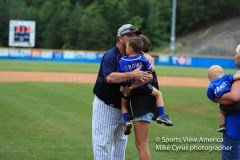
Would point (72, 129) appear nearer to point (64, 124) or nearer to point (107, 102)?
point (64, 124)

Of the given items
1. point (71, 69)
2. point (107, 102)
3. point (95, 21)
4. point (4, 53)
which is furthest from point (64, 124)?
point (95, 21)

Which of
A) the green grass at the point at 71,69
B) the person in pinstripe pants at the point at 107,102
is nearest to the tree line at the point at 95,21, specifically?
the green grass at the point at 71,69

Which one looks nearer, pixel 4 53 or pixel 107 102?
pixel 107 102

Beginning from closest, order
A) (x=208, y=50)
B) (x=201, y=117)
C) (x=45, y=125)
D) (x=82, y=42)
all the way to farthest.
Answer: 1. (x=45, y=125)
2. (x=201, y=117)
3. (x=208, y=50)
4. (x=82, y=42)

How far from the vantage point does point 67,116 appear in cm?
1254

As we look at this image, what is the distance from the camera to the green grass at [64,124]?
8.38 m

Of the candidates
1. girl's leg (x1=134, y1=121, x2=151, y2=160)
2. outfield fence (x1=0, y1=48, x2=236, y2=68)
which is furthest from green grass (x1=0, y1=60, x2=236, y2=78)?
girl's leg (x1=134, y1=121, x2=151, y2=160)

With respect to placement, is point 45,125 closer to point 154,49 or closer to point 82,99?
point 82,99

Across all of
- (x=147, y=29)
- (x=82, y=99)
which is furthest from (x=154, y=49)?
(x=82, y=99)

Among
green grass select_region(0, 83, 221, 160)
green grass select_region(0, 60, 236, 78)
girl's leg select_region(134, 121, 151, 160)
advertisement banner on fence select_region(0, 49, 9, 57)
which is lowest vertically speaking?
advertisement banner on fence select_region(0, 49, 9, 57)

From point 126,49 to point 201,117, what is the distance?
26.6ft

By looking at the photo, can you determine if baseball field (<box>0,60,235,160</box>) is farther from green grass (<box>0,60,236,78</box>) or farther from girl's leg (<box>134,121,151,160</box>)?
green grass (<box>0,60,236,78</box>)

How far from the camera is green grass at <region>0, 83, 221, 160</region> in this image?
838 centimetres

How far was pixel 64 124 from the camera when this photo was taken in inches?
444
